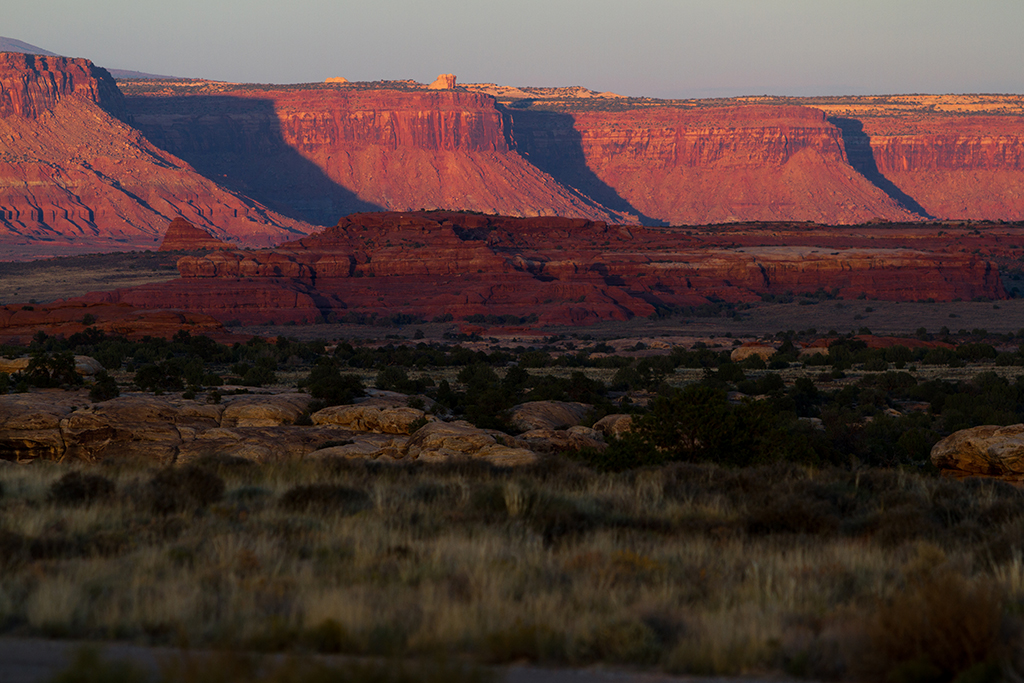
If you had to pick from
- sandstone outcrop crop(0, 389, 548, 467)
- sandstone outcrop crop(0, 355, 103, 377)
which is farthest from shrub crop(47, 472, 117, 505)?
sandstone outcrop crop(0, 355, 103, 377)

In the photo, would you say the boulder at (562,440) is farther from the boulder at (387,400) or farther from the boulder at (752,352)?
the boulder at (752,352)

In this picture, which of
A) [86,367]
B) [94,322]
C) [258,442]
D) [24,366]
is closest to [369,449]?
[258,442]

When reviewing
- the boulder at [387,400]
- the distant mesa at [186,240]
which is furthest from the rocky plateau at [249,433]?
the distant mesa at [186,240]

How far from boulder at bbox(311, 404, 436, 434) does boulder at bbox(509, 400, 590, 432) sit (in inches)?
82.7

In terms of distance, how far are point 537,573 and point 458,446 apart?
1096 cm

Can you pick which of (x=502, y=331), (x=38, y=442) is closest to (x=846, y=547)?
(x=38, y=442)

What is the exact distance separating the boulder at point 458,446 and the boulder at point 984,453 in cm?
821

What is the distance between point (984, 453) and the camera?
19828 mm

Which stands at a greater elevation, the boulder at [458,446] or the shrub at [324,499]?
the shrub at [324,499]

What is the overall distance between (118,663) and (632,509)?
664 cm

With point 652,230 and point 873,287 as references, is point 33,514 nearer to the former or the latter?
point 873,287

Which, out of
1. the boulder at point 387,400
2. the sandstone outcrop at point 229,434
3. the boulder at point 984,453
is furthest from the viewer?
the boulder at point 387,400

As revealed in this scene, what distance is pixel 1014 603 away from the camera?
26.3 feet

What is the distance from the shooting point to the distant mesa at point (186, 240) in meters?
135
